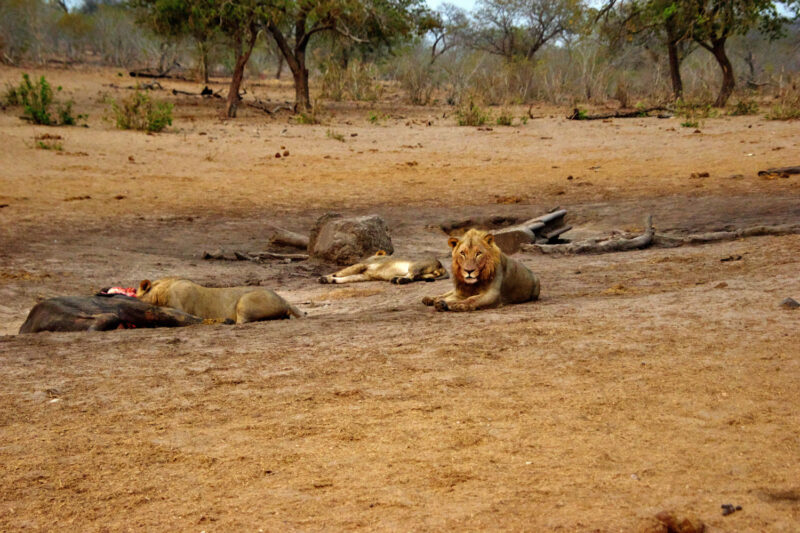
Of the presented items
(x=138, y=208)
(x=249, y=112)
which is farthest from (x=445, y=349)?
(x=249, y=112)

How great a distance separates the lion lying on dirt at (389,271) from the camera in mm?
8500

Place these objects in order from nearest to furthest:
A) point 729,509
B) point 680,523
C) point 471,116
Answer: point 680,523
point 729,509
point 471,116

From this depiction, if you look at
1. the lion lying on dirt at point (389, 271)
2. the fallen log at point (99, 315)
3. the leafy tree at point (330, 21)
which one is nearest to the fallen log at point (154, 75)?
the leafy tree at point (330, 21)

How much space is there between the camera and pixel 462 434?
144 inches

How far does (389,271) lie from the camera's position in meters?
8.80

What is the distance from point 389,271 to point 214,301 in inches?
102

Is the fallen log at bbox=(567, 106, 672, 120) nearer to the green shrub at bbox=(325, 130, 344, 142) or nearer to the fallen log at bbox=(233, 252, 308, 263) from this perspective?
the green shrub at bbox=(325, 130, 344, 142)

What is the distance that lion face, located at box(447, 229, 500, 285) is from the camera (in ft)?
20.2

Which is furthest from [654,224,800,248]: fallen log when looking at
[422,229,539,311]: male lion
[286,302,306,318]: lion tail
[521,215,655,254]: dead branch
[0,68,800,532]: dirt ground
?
[286,302,306,318]: lion tail

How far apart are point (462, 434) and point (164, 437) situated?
4.16ft

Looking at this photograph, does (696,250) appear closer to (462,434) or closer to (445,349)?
(445,349)

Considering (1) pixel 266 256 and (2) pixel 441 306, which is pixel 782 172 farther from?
(2) pixel 441 306

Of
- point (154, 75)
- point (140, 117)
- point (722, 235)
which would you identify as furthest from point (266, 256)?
point (154, 75)

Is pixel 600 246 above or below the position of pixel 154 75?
below
